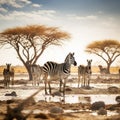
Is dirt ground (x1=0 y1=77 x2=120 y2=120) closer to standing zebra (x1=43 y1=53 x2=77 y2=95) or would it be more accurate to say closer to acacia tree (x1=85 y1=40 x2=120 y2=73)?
standing zebra (x1=43 y1=53 x2=77 y2=95)

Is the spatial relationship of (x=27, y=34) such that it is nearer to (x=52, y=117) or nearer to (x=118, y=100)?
(x=118, y=100)

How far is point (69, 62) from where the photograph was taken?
30.8ft

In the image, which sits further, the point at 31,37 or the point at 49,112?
the point at 31,37

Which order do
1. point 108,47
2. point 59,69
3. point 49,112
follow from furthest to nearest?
point 108,47 < point 59,69 < point 49,112

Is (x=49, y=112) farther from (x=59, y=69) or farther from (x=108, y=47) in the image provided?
(x=108, y=47)

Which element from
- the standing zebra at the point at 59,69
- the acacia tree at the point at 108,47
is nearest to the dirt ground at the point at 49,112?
the standing zebra at the point at 59,69

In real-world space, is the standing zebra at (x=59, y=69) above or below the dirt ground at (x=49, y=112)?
above

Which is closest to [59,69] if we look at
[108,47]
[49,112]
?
[49,112]

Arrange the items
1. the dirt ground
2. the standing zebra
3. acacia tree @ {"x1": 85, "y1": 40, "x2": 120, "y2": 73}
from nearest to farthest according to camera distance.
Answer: the dirt ground
the standing zebra
acacia tree @ {"x1": 85, "y1": 40, "x2": 120, "y2": 73}

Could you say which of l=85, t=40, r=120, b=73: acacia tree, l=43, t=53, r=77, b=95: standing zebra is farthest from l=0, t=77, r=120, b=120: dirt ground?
l=85, t=40, r=120, b=73: acacia tree

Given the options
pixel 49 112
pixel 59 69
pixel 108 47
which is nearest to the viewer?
pixel 49 112

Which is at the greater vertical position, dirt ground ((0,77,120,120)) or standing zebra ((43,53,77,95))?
standing zebra ((43,53,77,95))

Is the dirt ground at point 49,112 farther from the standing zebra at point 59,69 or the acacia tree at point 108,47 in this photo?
the acacia tree at point 108,47

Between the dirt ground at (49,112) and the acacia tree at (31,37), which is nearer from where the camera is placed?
the dirt ground at (49,112)
